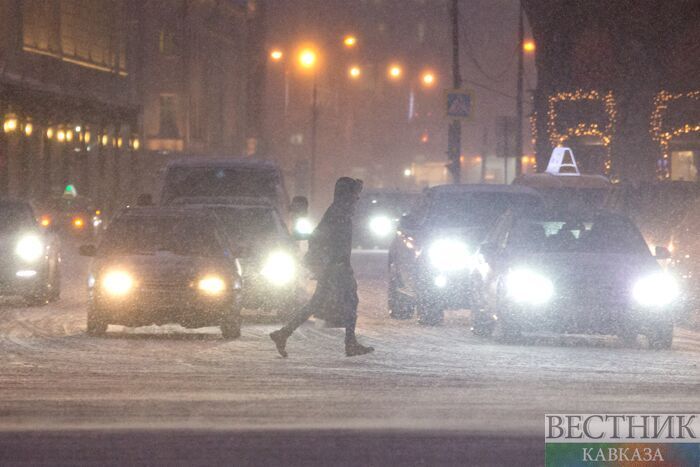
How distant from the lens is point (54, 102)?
63.7 metres

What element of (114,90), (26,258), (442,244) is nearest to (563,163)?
(26,258)

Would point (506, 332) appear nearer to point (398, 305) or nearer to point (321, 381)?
point (398, 305)

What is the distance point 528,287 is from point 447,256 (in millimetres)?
3779

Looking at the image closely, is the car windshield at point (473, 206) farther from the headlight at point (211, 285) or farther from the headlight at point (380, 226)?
the headlight at point (380, 226)

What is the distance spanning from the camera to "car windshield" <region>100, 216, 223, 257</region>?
21594mm

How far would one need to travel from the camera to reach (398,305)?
25234 mm

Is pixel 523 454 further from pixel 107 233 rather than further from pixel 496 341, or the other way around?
pixel 107 233

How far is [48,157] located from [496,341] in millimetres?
46398

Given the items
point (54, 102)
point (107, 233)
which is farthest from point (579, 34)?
point (107, 233)

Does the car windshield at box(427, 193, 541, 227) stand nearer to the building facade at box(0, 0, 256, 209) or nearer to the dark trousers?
the dark trousers

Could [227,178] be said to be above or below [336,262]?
above

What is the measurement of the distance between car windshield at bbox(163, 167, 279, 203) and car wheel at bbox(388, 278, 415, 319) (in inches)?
207

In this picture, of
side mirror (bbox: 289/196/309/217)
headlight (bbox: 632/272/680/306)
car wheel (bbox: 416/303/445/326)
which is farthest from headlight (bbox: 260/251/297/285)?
headlight (bbox: 632/272/680/306)

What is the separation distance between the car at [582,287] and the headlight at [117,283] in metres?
4.15
